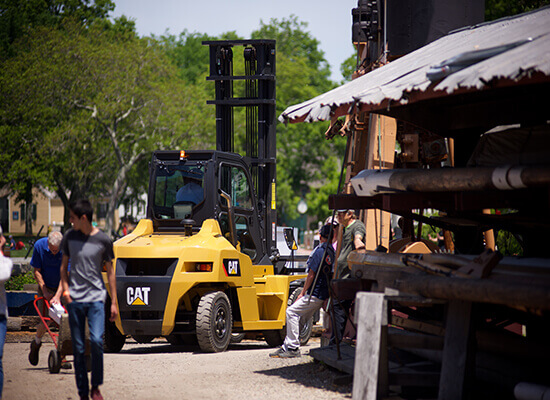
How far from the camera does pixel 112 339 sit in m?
12.9

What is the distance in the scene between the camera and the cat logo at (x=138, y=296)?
39.5 feet

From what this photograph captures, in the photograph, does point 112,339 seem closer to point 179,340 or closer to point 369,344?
point 179,340

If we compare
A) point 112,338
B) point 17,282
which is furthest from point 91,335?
point 17,282

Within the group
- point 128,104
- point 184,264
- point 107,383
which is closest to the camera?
point 107,383

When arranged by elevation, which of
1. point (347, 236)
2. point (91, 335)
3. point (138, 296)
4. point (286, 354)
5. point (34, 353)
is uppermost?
point (347, 236)

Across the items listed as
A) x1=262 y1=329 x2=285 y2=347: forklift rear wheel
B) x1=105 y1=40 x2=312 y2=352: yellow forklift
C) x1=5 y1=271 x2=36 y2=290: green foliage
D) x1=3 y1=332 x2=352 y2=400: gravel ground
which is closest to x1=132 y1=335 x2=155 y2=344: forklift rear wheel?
x1=105 y1=40 x2=312 y2=352: yellow forklift

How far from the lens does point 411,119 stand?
980cm

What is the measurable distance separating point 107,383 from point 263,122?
6657 millimetres

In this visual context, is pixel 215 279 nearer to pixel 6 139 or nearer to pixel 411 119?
pixel 411 119

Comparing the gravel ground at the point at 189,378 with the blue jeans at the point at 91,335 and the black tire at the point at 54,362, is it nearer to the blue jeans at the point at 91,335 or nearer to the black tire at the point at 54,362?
the black tire at the point at 54,362

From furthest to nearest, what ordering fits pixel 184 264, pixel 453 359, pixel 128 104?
pixel 128 104, pixel 184 264, pixel 453 359

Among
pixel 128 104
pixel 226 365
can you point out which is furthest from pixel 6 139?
pixel 226 365

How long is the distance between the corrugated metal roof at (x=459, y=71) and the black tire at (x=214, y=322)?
170 inches

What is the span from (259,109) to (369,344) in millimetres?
8025
